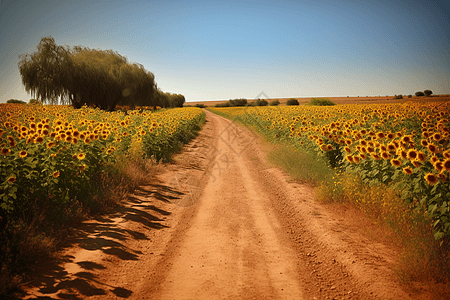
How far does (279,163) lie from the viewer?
10.3 meters

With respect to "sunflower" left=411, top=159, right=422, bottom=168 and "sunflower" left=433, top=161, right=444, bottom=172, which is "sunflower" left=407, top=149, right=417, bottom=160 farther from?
"sunflower" left=433, top=161, right=444, bottom=172

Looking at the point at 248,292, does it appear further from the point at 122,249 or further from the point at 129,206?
the point at 129,206

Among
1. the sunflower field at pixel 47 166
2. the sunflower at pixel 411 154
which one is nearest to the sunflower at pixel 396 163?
the sunflower at pixel 411 154

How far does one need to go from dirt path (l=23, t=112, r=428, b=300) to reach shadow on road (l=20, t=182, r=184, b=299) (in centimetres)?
1

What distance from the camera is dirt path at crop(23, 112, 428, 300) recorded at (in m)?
3.59

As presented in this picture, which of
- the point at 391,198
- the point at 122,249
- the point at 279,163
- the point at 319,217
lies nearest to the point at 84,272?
the point at 122,249

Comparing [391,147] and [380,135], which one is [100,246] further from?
[380,135]

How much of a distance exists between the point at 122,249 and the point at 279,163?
Result: 720cm

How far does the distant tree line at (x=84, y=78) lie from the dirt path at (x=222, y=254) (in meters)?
24.3

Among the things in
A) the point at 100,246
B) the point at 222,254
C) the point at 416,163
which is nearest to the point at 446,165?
the point at 416,163

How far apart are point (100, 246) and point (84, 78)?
94.1 feet

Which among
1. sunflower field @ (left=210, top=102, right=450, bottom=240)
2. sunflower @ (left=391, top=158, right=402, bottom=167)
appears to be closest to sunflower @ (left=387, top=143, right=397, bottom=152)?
sunflower field @ (left=210, top=102, right=450, bottom=240)

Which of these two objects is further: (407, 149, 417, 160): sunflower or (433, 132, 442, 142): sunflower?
(433, 132, 442, 142): sunflower

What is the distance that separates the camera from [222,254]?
4.57 m
